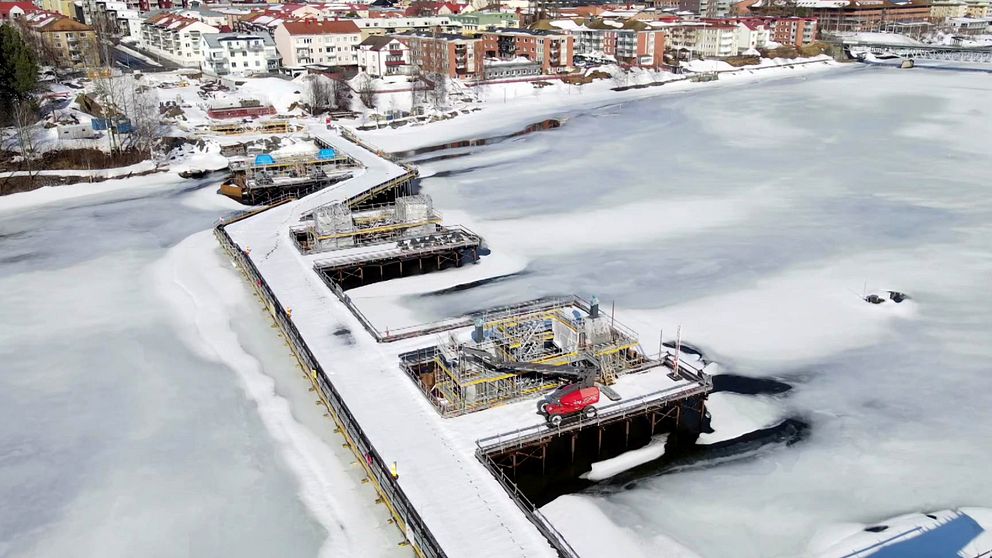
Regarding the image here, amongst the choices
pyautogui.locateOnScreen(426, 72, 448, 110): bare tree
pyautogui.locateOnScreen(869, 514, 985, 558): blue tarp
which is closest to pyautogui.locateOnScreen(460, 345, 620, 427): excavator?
pyautogui.locateOnScreen(869, 514, 985, 558): blue tarp

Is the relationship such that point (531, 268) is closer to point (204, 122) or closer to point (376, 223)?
point (376, 223)

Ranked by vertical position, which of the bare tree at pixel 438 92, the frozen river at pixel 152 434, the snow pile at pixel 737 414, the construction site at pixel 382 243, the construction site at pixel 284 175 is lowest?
the snow pile at pixel 737 414

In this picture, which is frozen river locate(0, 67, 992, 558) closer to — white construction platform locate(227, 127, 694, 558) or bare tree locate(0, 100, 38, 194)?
white construction platform locate(227, 127, 694, 558)

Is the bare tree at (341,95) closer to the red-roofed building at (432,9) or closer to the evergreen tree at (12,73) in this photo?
the evergreen tree at (12,73)

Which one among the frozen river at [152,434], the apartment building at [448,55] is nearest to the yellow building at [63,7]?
the apartment building at [448,55]

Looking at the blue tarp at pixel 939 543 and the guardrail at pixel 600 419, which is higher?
the guardrail at pixel 600 419

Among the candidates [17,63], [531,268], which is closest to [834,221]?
[531,268]

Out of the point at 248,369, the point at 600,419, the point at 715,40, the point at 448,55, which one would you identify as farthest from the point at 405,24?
the point at 600,419
